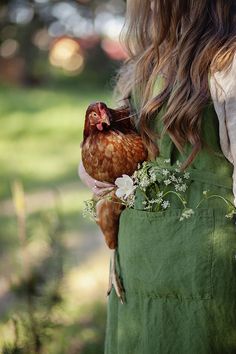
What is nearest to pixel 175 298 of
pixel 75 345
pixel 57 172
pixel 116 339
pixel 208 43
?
pixel 116 339

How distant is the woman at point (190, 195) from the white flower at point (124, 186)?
0.07m

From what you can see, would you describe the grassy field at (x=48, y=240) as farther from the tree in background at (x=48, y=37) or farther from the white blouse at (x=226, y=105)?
the tree in background at (x=48, y=37)

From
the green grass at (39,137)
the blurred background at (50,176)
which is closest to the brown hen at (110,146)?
the blurred background at (50,176)

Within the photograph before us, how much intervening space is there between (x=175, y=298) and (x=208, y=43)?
1.98 feet

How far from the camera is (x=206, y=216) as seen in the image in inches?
67.1

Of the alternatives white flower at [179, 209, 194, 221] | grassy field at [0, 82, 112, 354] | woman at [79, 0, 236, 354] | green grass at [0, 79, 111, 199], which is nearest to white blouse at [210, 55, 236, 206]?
woman at [79, 0, 236, 354]

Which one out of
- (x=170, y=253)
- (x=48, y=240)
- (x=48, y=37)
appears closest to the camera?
(x=170, y=253)

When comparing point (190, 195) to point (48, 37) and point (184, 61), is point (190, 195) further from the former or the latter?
point (48, 37)

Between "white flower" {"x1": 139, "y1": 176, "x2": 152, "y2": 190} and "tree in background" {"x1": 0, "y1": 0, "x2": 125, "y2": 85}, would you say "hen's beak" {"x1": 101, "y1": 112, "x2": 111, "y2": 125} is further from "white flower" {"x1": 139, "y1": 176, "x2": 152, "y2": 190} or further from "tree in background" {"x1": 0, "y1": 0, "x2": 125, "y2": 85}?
"tree in background" {"x1": 0, "y1": 0, "x2": 125, "y2": 85}

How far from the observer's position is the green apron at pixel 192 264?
1.70 meters

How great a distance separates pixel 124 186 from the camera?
1754 mm

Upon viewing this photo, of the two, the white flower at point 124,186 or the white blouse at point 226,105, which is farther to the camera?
the white flower at point 124,186

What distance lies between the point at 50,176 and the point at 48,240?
396 centimetres

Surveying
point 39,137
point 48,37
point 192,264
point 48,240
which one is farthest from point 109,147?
point 48,37
